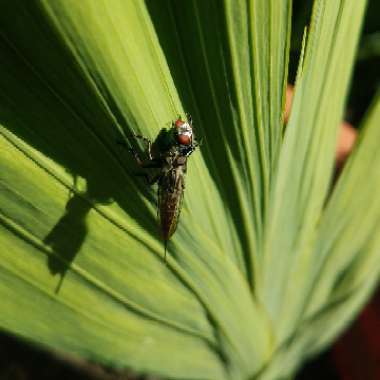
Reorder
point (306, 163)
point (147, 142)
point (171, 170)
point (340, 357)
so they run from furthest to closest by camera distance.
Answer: point (340, 357)
point (306, 163)
point (171, 170)
point (147, 142)

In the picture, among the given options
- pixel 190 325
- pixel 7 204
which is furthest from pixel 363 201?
pixel 7 204

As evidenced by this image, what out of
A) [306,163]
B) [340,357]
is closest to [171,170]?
[306,163]

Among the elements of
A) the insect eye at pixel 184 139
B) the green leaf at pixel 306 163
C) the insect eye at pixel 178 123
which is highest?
the insect eye at pixel 178 123

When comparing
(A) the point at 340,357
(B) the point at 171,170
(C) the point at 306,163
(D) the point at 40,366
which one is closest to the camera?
(B) the point at 171,170

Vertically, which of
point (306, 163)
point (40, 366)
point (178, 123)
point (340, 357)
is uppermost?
point (178, 123)

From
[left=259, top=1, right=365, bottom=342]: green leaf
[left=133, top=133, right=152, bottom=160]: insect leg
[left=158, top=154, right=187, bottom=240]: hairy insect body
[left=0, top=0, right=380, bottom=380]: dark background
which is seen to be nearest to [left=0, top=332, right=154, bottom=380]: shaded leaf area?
[left=0, top=0, right=380, bottom=380]: dark background

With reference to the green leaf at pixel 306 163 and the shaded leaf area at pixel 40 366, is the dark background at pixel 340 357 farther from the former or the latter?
the green leaf at pixel 306 163

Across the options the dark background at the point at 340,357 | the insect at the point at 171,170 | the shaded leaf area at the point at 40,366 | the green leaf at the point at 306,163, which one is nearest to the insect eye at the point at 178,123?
the insect at the point at 171,170

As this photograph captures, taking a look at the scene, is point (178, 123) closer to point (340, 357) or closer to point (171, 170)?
point (171, 170)
